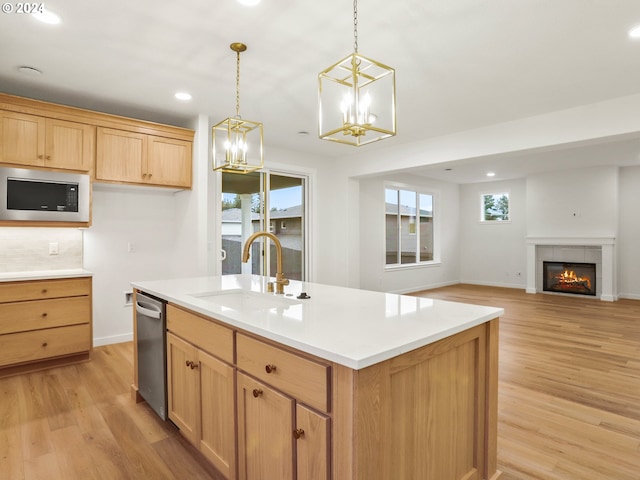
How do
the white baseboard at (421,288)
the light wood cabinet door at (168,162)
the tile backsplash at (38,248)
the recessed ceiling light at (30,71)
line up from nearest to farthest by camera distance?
the recessed ceiling light at (30,71) → the tile backsplash at (38,248) → the light wood cabinet door at (168,162) → the white baseboard at (421,288)

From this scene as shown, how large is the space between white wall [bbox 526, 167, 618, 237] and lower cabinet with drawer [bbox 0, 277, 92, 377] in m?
8.20

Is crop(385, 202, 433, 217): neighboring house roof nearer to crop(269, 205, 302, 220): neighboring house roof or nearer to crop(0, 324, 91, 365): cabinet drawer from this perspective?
crop(269, 205, 302, 220): neighboring house roof

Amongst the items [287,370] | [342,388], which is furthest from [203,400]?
[342,388]

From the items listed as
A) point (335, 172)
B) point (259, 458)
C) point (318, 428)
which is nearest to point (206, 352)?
point (259, 458)

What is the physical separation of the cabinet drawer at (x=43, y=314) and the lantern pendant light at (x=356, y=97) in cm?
282

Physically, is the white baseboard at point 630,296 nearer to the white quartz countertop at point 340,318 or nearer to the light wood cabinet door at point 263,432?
the white quartz countertop at point 340,318

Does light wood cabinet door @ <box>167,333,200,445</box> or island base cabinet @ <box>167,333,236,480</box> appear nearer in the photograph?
island base cabinet @ <box>167,333,236,480</box>

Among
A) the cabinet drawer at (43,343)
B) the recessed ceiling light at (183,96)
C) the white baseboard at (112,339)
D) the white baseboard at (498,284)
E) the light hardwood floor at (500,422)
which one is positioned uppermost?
the recessed ceiling light at (183,96)

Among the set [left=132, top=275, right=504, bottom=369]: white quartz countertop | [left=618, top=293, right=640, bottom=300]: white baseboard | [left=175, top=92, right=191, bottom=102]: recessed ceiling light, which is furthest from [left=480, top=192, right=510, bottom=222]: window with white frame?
[left=132, top=275, right=504, bottom=369]: white quartz countertop

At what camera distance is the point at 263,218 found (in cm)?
550

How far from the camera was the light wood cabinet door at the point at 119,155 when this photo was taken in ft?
12.1

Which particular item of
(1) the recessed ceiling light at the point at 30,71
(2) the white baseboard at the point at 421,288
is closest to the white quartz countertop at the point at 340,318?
(1) the recessed ceiling light at the point at 30,71

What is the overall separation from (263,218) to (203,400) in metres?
3.78

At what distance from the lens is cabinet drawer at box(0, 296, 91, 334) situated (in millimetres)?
3201
